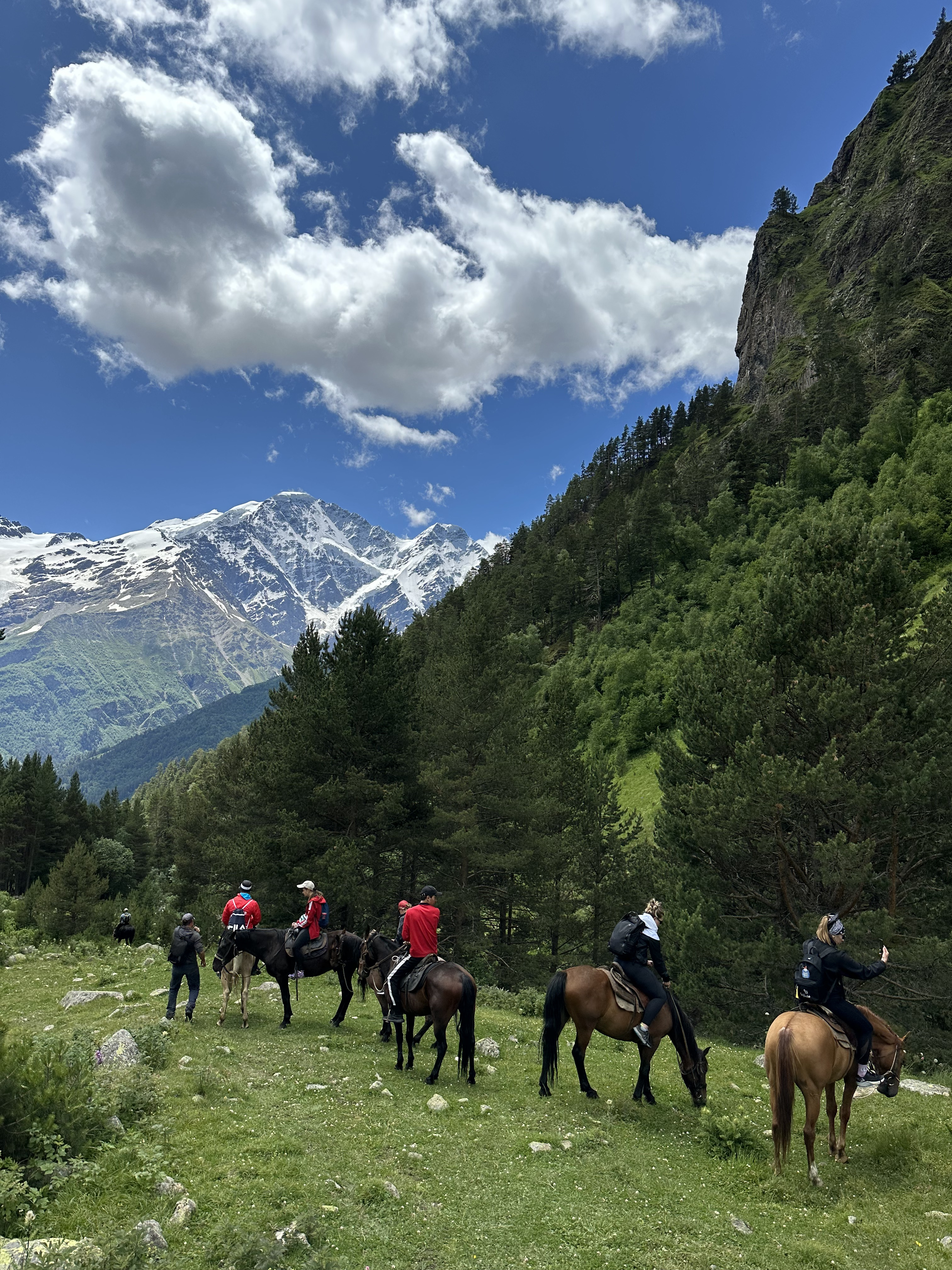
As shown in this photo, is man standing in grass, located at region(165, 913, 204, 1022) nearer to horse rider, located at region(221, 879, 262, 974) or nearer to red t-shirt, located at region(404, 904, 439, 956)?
horse rider, located at region(221, 879, 262, 974)

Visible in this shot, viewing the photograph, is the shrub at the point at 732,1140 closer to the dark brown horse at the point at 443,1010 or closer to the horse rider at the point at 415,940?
the dark brown horse at the point at 443,1010

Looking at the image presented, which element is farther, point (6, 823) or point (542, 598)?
point (542, 598)

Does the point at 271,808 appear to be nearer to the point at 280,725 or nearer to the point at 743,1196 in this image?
the point at 280,725

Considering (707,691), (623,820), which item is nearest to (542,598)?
(623,820)

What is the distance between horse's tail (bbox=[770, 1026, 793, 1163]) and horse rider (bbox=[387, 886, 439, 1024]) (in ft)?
21.4

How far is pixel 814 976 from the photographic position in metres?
9.00

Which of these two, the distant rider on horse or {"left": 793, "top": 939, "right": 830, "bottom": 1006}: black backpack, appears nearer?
{"left": 793, "top": 939, "right": 830, "bottom": 1006}: black backpack

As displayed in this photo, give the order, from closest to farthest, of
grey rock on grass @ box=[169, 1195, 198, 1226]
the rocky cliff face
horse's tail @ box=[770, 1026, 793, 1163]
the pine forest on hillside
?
grey rock on grass @ box=[169, 1195, 198, 1226], horse's tail @ box=[770, 1026, 793, 1163], the pine forest on hillside, the rocky cliff face

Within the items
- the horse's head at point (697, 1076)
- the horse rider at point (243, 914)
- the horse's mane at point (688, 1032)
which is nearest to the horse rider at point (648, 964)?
the horse's mane at point (688, 1032)

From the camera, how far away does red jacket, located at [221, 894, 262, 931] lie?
15.3 meters

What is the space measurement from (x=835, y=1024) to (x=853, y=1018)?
13.8 inches

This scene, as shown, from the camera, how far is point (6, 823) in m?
58.2

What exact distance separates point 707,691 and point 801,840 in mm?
5136

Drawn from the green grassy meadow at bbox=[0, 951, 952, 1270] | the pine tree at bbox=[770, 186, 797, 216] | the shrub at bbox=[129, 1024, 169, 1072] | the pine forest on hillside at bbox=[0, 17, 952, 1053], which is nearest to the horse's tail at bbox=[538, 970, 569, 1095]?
the green grassy meadow at bbox=[0, 951, 952, 1270]
